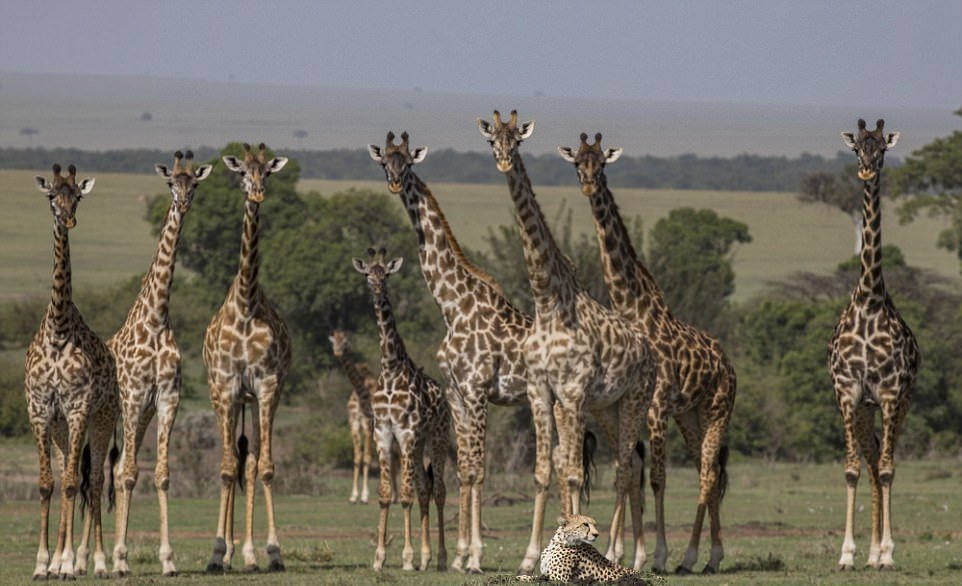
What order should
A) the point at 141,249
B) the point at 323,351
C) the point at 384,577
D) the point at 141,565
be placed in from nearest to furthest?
1. the point at 384,577
2. the point at 141,565
3. the point at 323,351
4. the point at 141,249

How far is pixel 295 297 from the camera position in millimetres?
51062

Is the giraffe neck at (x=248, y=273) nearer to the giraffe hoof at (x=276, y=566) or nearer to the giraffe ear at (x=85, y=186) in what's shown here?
the giraffe ear at (x=85, y=186)

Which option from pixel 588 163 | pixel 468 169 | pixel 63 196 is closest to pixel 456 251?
pixel 588 163

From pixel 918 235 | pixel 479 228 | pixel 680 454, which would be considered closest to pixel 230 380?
pixel 680 454

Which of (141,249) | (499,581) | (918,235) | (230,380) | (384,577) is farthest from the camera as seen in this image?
(918,235)

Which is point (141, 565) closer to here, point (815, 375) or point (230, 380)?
point (230, 380)

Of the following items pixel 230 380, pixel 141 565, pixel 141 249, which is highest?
pixel 141 249

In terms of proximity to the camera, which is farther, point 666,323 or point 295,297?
point 295,297

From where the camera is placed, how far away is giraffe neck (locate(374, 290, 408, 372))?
55.1ft

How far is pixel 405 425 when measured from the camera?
54.5ft

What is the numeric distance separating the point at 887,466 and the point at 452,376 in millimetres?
3865

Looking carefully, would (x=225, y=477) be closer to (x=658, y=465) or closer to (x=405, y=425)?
(x=405, y=425)

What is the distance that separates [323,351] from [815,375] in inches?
627

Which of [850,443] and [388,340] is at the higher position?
[388,340]
